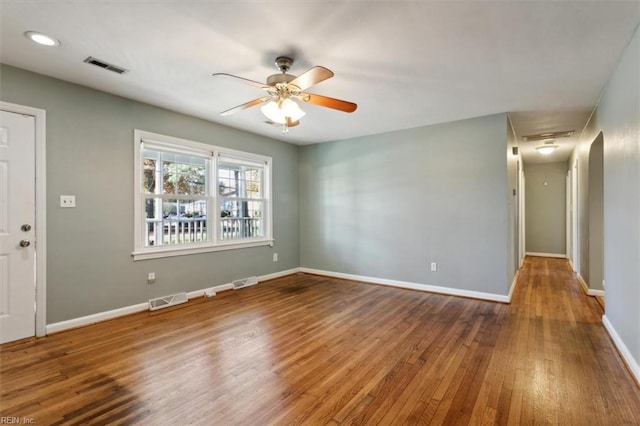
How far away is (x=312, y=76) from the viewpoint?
2.26 metres

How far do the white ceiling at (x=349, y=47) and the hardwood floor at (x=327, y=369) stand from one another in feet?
8.35

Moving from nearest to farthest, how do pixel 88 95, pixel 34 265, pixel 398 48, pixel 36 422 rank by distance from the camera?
pixel 36 422, pixel 398 48, pixel 34 265, pixel 88 95

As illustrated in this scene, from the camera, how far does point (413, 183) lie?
482cm

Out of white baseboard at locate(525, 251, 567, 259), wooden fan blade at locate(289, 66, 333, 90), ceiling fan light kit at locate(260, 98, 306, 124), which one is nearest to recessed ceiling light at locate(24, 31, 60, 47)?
ceiling fan light kit at locate(260, 98, 306, 124)

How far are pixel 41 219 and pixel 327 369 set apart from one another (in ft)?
10.1

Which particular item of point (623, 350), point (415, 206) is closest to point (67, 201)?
point (415, 206)

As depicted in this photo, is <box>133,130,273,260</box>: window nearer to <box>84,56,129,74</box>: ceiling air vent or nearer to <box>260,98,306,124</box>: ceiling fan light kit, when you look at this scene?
<box>84,56,129,74</box>: ceiling air vent

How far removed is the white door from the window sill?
0.95m

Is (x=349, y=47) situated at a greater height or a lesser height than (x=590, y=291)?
greater

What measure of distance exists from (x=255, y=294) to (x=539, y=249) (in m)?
7.99

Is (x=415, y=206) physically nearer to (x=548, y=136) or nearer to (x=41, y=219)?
(x=548, y=136)

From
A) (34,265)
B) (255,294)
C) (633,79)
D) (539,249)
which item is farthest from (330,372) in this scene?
(539,249)

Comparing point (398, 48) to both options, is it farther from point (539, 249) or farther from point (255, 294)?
point (539, 249)

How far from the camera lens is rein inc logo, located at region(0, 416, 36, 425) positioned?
Answer: 1.74 m
